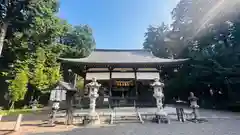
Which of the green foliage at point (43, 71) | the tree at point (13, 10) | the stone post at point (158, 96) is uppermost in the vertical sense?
the tree at point (13, 10)

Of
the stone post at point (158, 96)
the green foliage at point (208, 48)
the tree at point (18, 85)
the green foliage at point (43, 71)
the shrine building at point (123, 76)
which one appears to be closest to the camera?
the stone post at point (158, 96)

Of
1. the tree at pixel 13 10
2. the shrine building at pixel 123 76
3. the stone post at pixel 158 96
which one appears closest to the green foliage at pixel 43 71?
the tree at pixel 13 10

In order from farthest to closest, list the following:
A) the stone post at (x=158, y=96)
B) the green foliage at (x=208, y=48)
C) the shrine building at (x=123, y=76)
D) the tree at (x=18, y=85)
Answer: the tree at (x=18, y=85) → the green foliage at (x=208, y=48) → the shrine building at (x=123, y=76) → the stone post at (x=158, y=96)

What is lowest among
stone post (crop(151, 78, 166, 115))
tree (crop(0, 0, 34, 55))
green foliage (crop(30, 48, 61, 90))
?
stone post (crop(151, 78, 166, 115))

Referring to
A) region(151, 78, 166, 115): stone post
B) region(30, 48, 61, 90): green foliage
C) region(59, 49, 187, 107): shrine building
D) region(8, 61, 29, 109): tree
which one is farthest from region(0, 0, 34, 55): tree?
region(151, 78, 166, 115): stone post

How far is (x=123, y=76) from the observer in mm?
11297

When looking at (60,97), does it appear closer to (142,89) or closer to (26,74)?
(142,89)

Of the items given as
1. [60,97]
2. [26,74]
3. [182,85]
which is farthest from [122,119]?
[26,74]

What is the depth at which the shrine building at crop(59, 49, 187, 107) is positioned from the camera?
10.6 metres

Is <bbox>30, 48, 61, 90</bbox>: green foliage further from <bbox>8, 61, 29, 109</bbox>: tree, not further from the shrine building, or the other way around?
the shrine building

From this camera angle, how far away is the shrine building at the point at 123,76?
418 inches

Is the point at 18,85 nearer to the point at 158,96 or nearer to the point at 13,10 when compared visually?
the point at 13,10

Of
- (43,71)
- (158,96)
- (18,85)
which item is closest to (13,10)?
(43,71)

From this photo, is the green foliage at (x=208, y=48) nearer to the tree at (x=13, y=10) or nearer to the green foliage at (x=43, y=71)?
the green foliage at (x=43, y=71)
